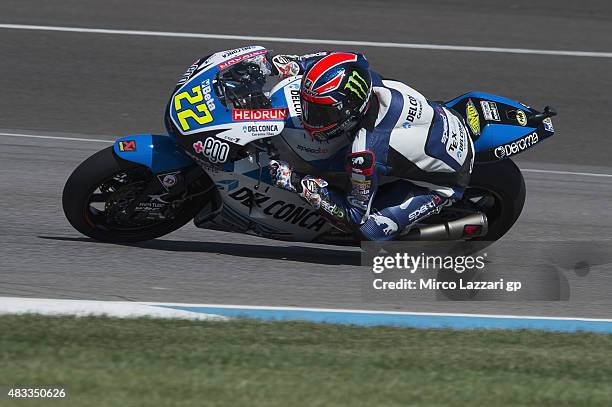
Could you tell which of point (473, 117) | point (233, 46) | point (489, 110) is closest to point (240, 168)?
point (473, 117)

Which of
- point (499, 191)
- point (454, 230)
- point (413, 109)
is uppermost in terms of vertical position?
point (413, 109)

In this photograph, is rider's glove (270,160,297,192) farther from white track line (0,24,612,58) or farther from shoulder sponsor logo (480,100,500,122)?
white track line (0,24,612,58)

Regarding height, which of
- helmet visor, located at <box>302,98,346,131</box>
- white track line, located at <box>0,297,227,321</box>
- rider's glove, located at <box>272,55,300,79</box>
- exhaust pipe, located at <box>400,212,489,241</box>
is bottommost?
white track line, located at <box>0,297,227,321</box>

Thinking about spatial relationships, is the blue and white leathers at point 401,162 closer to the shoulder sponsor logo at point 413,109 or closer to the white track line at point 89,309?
the shoulder sponsor logo at point 413,109

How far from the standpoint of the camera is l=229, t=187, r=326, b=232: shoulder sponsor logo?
25.1 feet

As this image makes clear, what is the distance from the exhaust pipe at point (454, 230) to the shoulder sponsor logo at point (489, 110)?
675mm

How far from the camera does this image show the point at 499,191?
317 inches

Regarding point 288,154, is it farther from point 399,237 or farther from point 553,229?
point 553,229

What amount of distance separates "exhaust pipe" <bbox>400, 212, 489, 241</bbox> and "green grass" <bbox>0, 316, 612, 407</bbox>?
4.21 feet

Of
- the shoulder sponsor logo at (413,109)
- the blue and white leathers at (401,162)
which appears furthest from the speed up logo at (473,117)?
the shoulder sponsor logo at (413,109)

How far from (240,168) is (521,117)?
2025 mm

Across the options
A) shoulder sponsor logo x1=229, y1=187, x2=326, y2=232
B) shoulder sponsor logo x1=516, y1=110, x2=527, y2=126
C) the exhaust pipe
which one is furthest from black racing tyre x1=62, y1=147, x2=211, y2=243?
shoulder sponsor logo x1=516, y1=110, x2=527, y2=126

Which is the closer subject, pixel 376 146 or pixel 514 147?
pixel 376 146

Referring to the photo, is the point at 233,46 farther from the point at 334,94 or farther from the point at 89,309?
the point at 89,309
